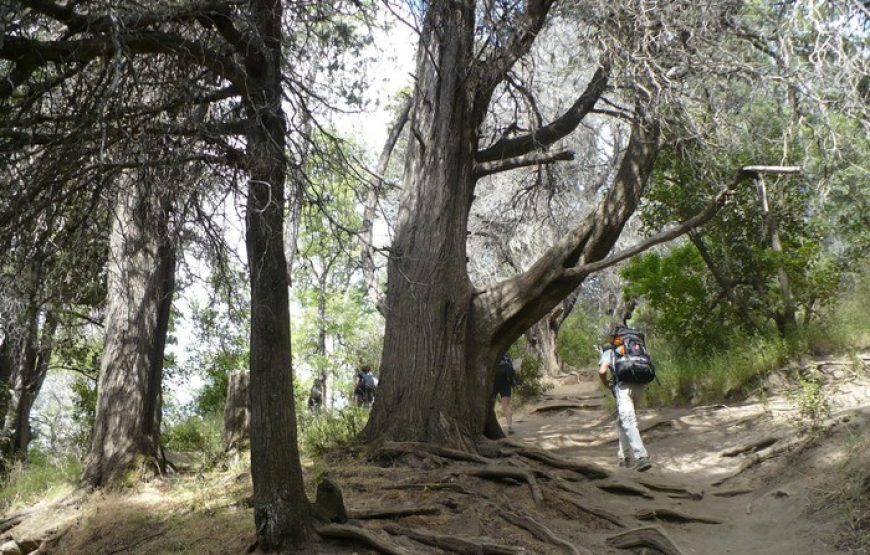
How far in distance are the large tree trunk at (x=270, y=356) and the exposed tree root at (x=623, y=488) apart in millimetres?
3628

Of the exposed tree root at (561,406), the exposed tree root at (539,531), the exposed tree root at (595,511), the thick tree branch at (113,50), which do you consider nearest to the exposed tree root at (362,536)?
the exposed tree root at (539,531)

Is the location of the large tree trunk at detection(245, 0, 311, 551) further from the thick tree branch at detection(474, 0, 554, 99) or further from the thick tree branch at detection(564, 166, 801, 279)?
the thick tree branch at detection(564, 166, 801, 279)

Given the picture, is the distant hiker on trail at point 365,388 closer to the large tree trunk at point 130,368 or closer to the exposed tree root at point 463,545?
the large tree trunk at point 130,368

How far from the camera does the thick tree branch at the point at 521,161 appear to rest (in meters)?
9.22

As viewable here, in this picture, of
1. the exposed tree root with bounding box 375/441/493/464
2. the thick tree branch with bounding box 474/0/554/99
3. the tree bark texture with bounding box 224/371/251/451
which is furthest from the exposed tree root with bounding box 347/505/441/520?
the thick tree branch with bounding box 474/0/554/99

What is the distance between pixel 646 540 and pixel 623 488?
1691mm

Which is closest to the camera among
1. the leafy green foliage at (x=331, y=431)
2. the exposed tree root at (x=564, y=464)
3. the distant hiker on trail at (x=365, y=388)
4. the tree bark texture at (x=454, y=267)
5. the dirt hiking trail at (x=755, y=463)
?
the dirt hiking trail at (x=755, y=463)

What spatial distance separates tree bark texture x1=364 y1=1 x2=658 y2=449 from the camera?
779 cm

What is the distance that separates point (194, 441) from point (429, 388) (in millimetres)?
6463

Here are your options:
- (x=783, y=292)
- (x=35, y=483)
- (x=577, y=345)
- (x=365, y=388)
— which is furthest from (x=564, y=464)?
(x=577, y=345)

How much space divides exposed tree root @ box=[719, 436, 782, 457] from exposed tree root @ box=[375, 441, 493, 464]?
3578mm

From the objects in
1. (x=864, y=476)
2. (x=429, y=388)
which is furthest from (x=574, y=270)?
(x=864, y=476)

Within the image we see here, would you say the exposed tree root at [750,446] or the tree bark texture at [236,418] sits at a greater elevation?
the tree bark texture at [236,418]

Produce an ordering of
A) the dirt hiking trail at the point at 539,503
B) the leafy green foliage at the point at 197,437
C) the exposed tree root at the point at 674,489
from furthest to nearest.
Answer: the leafy green foliage at the point at 197,437 < the exposed tree root at the point at 674,489 < the dirt hiking trail at the point at 539,503
